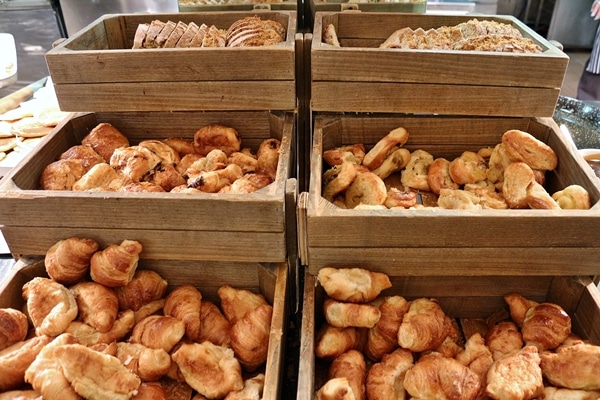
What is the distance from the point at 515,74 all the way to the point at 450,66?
0.25 m

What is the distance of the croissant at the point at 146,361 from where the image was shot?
137 centimetres

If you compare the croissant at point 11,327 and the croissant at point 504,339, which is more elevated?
the croissant at point 11,327

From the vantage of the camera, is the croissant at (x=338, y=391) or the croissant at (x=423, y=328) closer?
the croissant at (x=338, y=391)

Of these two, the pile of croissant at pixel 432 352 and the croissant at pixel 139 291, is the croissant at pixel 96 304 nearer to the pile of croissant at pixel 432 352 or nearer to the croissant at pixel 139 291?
the croissant at pixel 139 291

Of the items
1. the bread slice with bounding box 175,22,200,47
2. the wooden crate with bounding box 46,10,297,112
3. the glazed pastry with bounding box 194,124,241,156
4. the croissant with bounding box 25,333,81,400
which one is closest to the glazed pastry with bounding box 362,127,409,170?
the wooden crate with bounding box 46,10,297,112

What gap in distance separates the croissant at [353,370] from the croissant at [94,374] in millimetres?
569

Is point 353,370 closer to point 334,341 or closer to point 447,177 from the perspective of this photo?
point 334,341

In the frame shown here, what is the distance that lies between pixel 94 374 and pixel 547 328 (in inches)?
52.3

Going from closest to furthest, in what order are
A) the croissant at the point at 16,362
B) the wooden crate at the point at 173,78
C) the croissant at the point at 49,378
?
the croissant at the point at 49,378, the croissant at the point at 16,362, the wooden crate at the point at 173,78

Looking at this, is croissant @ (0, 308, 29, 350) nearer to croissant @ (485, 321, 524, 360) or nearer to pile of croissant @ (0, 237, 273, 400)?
pile of croissant @ (0, 237, 273, 400)

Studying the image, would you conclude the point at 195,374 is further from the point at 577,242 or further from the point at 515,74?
the point at 515,74

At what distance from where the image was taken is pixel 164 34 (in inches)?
78.2

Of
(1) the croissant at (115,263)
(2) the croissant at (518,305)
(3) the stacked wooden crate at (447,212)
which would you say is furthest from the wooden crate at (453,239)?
(1) the croissant at (115,263)

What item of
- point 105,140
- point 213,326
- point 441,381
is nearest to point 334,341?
point 441,381
